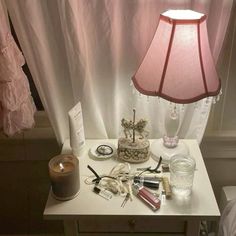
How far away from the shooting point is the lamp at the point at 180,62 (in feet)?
3.13

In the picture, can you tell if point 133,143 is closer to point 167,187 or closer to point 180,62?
point 167,187

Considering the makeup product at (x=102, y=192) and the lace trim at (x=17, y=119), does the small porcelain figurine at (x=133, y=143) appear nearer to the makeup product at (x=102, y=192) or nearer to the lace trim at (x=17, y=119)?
the makeup product at (x=102, y=192)

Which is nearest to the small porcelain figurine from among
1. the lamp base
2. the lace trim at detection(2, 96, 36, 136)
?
the lamp base

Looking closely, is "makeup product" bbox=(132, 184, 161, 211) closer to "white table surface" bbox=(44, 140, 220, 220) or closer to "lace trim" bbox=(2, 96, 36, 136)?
"white table surface" bbox=(44, 140, 220, 220)

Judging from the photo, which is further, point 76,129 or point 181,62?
point 76,129

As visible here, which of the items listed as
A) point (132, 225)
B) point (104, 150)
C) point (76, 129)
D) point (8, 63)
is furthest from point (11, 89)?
point (132, 225)

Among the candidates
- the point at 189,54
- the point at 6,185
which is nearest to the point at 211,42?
the point at 189,54

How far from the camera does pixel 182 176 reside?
1029 millimetres

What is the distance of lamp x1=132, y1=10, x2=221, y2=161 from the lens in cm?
95

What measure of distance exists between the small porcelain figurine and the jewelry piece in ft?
0.15

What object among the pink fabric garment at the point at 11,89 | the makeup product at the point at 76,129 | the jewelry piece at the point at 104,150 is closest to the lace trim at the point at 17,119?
the pink fabric garment at the point at 11,89

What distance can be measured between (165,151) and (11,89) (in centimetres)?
52

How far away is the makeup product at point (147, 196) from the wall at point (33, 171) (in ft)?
1.38

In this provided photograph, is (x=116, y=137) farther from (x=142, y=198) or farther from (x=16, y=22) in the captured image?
(x=16, y=22)
